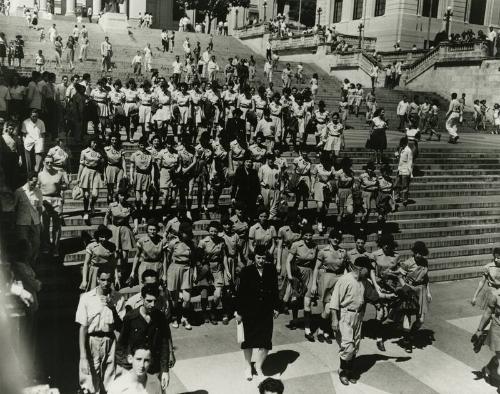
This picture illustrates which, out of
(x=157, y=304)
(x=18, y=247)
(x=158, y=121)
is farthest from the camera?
(x=158, y=121)

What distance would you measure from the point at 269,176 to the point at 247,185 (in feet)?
2.02

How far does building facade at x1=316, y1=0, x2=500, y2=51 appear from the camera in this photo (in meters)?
43.0

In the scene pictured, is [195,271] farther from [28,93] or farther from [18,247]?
[28,93]

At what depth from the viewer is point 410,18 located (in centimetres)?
4297

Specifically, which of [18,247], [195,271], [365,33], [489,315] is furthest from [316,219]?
[365,33]

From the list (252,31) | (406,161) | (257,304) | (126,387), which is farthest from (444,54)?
(126,387)

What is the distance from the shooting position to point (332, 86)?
3172cm

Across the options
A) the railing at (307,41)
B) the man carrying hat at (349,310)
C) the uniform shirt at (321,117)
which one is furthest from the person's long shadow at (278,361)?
the railing at (307,41)

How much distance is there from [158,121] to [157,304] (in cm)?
1012

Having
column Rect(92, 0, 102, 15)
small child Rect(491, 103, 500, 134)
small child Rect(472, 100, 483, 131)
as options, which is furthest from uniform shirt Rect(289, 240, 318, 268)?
column Rect(92, 0, 102, 15)

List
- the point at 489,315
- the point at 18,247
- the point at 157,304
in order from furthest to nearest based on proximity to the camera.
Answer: the point at 489,315 → the point at 18,247 → the point at 157,304

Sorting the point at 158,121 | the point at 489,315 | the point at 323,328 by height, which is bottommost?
the point at 323,328

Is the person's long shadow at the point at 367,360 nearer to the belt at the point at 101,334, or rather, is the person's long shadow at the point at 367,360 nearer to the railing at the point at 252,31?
the belt at the point at 101,334

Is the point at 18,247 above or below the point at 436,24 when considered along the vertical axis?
below
